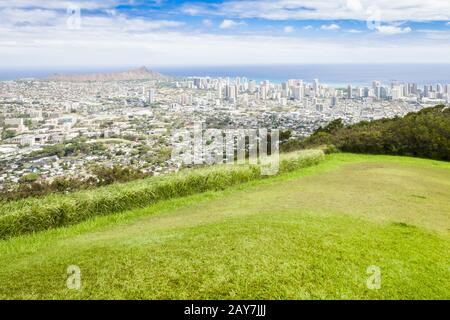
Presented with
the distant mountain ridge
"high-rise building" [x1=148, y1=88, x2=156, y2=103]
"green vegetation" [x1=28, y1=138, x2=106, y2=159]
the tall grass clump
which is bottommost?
the tall grass clump

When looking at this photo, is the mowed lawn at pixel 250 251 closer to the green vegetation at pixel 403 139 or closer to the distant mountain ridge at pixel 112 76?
the green vegetation at pixel 403 139

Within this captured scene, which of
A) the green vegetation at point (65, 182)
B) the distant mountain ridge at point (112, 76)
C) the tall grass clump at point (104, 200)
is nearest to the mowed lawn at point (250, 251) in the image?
the tall grass clump at point (104, 200)

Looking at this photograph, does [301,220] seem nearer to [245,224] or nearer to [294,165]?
[245,224]

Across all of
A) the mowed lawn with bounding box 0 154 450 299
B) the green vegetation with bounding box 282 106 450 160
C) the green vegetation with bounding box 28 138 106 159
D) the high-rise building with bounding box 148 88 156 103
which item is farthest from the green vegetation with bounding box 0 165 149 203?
the high-rise building with bounding box 148 88 156 103

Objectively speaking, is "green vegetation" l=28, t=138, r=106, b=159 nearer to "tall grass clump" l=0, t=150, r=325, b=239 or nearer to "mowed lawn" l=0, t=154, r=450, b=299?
"tall grass clump" l=0, t=150, r=325, b=239

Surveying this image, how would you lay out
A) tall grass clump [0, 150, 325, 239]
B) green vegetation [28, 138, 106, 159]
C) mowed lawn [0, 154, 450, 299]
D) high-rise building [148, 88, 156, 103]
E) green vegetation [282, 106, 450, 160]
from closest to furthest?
mowed lawn [0, 154, 450, 299] < tall grass clump [0, 150, 325, 239] < green vegetation [28, 138, 106, 159] < green vegetation [282, 106, 450, 160] < high-rise building [148, 88, 156, 103]

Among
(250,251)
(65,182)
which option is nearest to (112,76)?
(65,182)
